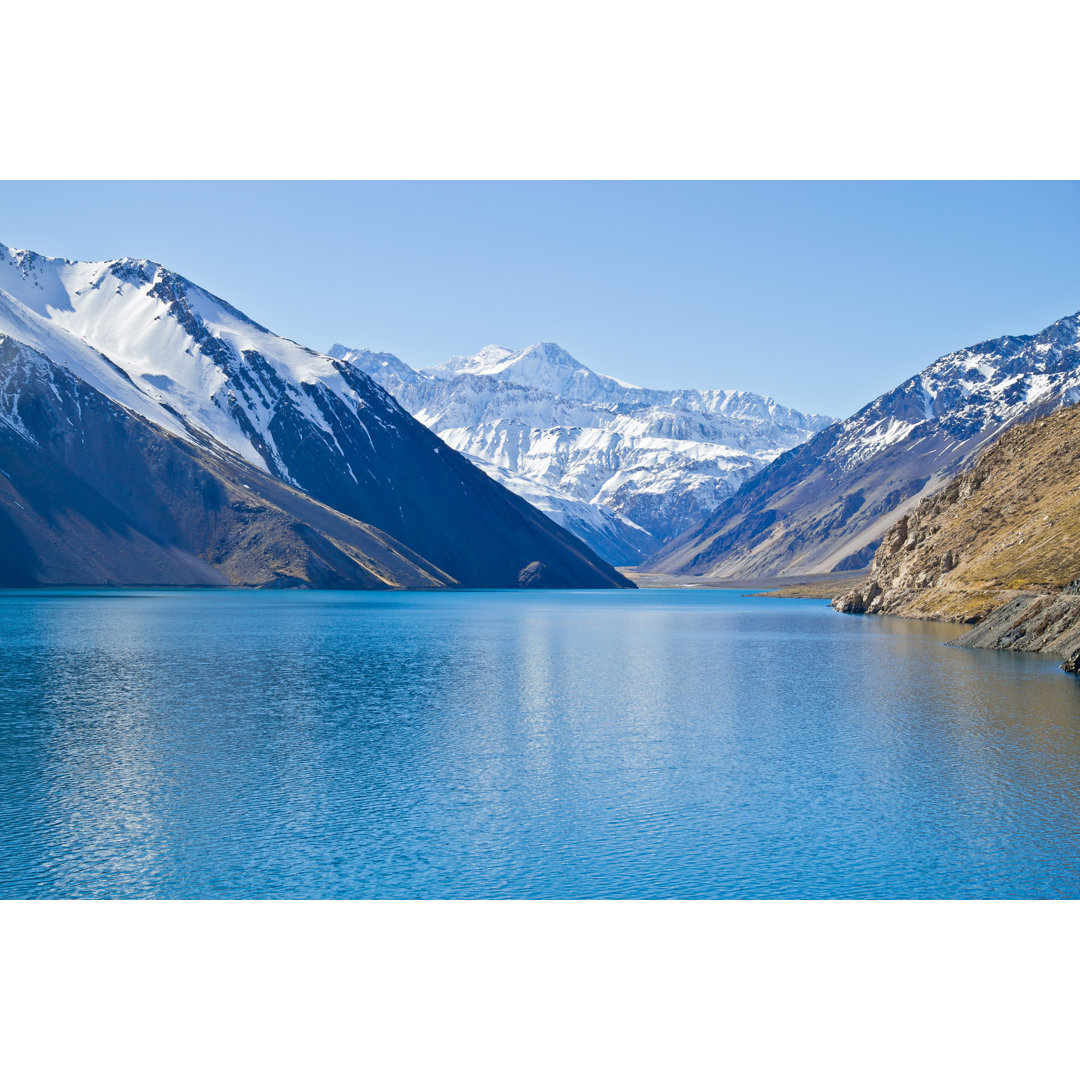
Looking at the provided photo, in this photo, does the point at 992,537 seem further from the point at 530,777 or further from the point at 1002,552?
the point at 530,777

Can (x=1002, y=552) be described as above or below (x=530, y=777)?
above

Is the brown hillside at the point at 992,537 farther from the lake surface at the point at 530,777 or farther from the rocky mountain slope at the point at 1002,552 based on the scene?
the lake surface at the point at 530,777

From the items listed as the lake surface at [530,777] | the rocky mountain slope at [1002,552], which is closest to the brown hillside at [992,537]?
the rocky mountain slope at [1002,552]

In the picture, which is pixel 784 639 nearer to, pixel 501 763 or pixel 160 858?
pixel 501 763

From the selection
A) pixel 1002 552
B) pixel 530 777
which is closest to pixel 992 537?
pixel 1002 552

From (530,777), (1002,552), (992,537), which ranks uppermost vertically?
(992,537)
